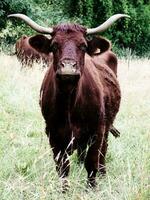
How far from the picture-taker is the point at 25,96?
11.1 metres

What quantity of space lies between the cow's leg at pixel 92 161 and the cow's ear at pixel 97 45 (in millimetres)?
966

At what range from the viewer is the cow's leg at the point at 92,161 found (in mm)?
6582

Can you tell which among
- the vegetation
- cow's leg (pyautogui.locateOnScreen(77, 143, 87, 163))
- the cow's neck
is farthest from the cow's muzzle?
the vegetation

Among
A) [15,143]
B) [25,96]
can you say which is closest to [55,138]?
[15,143]

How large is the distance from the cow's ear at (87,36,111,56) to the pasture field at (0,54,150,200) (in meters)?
1.07

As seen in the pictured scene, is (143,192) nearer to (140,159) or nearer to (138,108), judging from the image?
(140,159)

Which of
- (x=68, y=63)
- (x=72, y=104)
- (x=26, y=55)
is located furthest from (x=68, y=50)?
(x=26, y=55)

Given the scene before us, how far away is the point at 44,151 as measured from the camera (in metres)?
6.93

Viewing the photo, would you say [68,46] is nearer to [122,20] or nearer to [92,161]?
[92,161]

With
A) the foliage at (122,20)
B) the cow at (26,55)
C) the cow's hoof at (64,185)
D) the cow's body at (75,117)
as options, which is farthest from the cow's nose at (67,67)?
the foliage at (122,20)

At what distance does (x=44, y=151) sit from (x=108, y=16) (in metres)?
26.0

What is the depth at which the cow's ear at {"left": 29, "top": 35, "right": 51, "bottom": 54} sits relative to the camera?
6.41 metres

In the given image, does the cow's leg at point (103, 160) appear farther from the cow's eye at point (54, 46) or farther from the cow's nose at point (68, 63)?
the cow's nose at point (68, 63)

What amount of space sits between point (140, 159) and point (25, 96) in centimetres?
469
